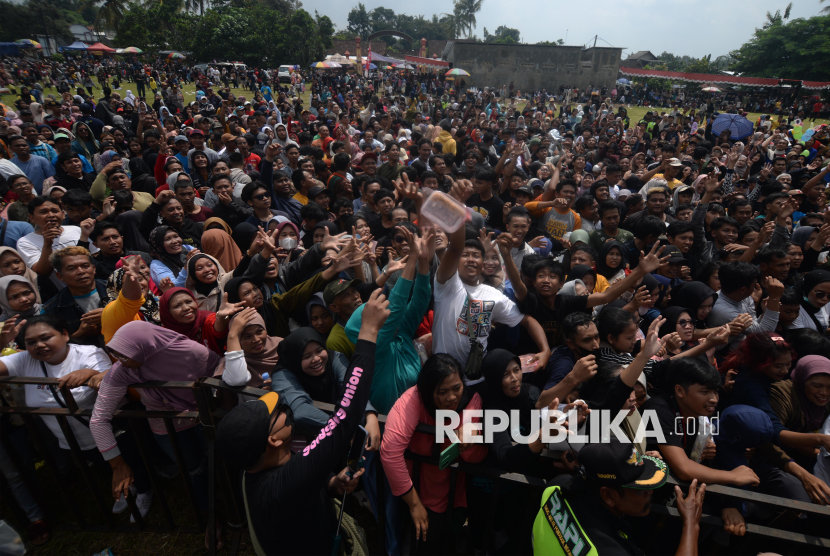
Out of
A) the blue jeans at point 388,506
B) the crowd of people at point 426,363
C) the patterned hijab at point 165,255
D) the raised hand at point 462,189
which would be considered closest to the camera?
the crowd of people at point 426,363

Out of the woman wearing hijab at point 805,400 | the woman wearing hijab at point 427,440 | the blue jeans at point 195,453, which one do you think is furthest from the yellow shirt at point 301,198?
the woman wearing hijab at point 805,400

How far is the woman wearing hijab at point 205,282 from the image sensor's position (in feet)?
12.1

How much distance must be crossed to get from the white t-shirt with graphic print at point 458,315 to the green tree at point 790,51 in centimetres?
5320

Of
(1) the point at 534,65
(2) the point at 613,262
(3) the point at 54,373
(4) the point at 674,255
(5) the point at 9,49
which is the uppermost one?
Result: (5) the point at 9,49

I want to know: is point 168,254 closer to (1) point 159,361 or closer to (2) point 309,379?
(1) point 159,361

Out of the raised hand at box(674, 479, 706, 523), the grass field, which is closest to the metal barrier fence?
the raised hand at box(674, 479, 706, 523)

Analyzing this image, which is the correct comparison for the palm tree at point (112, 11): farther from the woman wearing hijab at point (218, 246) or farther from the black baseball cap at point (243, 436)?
the black baseball cap at point (243, 436)

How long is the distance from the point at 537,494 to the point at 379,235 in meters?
4.00

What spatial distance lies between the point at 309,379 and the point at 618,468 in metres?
2.02

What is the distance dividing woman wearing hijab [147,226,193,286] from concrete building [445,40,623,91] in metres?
40.1

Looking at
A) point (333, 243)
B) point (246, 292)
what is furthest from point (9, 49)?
point (333, 243)

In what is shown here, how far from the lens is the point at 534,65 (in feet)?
128

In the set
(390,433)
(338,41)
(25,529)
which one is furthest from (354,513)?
(338,41)

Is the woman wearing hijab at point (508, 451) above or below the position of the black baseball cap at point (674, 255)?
below
